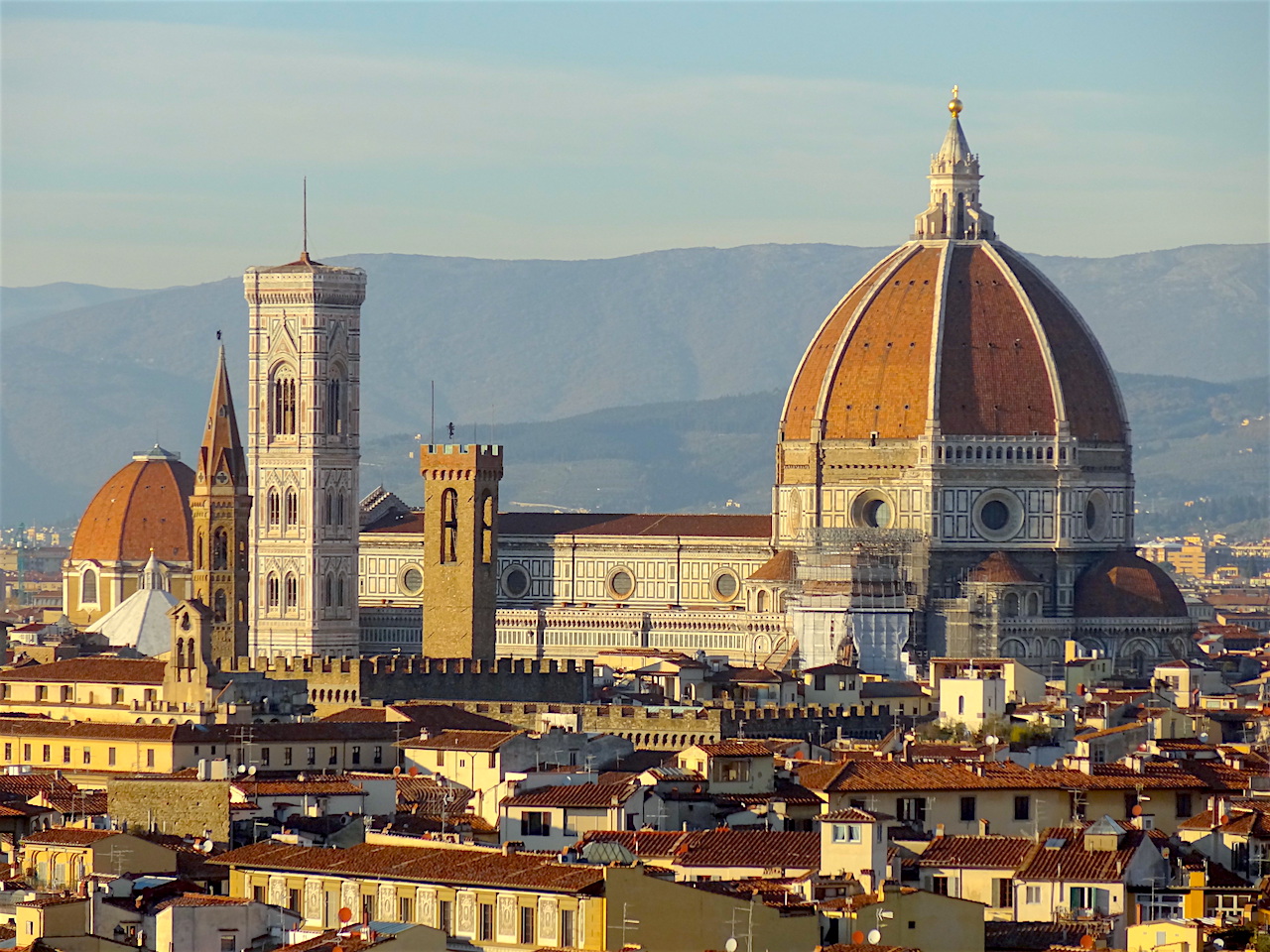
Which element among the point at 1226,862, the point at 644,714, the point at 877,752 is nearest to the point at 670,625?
the point at 644,714

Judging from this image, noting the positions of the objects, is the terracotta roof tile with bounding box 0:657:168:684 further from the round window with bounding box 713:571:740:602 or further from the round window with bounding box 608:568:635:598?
the round window with bounding box 608:568:635:598

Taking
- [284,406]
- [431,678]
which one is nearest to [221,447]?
[284,406]

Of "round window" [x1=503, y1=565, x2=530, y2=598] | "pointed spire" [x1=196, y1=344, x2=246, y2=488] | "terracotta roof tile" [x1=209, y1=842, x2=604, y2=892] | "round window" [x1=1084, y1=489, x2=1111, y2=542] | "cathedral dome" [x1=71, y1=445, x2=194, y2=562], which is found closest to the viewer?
"terracotta roof tile" [x1=209, y1=842, x2=604, y2=892]

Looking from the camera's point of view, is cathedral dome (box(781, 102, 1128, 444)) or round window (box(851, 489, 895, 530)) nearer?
cathedral dome (box(781, 102, 1128, 444))

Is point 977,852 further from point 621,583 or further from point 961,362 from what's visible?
point 621,583

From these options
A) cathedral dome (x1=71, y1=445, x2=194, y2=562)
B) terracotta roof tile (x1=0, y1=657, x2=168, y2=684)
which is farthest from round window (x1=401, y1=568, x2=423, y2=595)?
terracotta roof tile (x1=0, y1=657, x2=168, y2=684)

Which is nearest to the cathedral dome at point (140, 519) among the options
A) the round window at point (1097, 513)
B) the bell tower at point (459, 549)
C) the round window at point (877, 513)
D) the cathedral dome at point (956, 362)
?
the cathedral dome at point (956, 362)

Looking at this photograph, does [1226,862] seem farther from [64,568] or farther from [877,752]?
[64,568]
